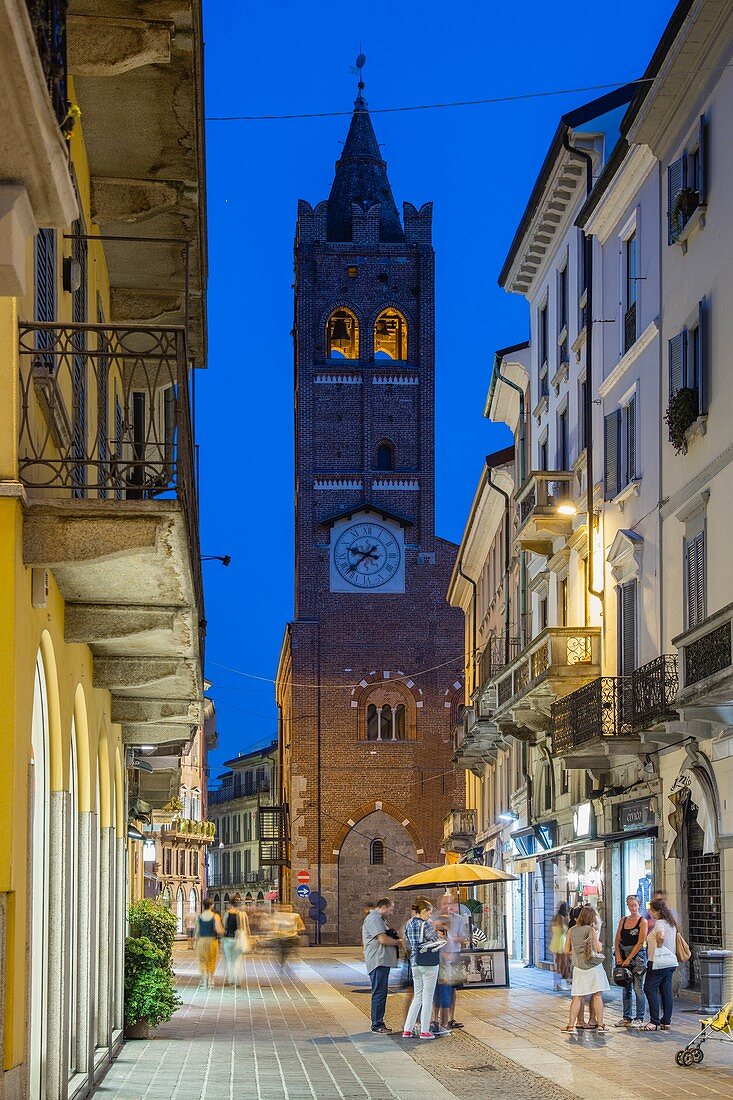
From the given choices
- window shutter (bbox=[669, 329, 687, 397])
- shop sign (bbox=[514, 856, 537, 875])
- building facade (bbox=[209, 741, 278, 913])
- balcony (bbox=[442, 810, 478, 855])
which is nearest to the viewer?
window shutter (bbox=[669, 329, 687, 397])

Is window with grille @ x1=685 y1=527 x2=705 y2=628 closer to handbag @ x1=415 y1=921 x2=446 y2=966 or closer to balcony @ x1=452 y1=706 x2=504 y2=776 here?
handbag @ x1=415 y1=921 x2=446 y2=966

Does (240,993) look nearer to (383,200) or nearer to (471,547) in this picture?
(471,547)

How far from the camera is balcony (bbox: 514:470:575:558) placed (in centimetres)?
3266

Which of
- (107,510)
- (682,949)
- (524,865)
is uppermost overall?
(107,510)

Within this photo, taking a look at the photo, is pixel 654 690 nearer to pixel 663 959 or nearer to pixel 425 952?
pixel 663 959

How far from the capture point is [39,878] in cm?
1044

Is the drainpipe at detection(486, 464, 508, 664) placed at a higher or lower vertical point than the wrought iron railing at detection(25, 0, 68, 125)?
higher

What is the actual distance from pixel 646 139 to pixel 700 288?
145 inches

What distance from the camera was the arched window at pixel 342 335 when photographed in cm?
7338

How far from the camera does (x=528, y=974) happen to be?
35.8 metres

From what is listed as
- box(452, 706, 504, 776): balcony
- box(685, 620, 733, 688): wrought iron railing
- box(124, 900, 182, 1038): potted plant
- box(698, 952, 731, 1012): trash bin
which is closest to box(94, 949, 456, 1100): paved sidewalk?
box(124, 900, 182, 1038): potted plant

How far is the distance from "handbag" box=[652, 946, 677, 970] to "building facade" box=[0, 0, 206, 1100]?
6140 millimetres

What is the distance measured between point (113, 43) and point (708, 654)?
1285 centimetres

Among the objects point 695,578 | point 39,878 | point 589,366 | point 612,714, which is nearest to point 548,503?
point 589,366
